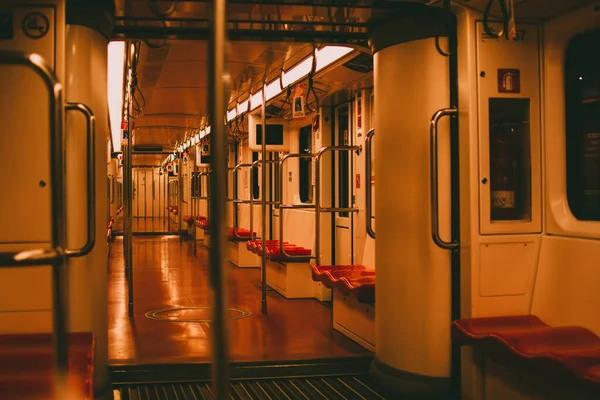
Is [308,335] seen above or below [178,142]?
below

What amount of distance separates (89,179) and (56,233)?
1.86 metres

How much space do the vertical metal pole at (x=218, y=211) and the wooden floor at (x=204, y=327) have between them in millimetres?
1746

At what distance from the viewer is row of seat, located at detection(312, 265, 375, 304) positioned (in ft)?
16.8

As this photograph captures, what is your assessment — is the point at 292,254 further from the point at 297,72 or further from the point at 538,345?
the point at 538,345

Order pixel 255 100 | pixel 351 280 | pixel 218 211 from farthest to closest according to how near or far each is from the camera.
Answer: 1. pixel 255 100
2. pixel 351 280
3. pixel 218 211

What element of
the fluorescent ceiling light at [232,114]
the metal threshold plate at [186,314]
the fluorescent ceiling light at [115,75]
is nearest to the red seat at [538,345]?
the metal threshold plate at [186,314]

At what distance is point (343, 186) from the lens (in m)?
7.57

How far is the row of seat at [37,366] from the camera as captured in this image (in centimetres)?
291

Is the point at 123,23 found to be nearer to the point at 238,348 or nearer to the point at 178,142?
the point at 238,348

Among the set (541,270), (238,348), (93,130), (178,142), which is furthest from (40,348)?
(178,142)

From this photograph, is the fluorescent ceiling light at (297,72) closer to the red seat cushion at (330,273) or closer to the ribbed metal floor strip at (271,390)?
the red seat cushion at (330,273)

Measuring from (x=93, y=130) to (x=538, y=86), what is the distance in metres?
2.55

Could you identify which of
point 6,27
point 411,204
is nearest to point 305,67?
point 411,204

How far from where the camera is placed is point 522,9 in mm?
3812
